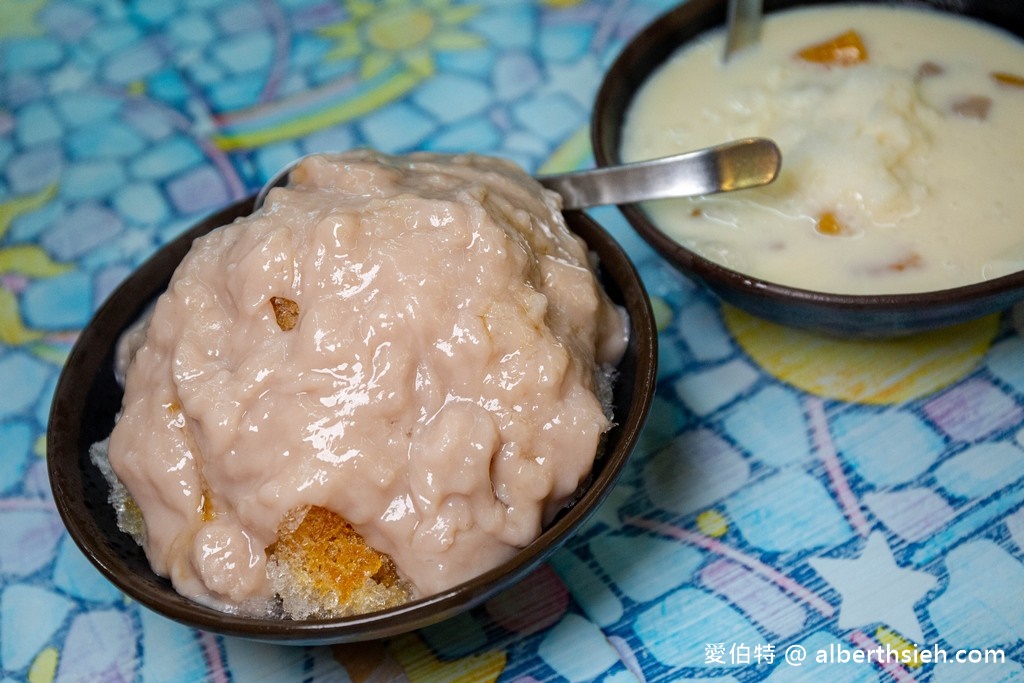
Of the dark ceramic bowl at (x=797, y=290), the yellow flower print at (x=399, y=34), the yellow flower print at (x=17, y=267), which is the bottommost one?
the yellow flower print at (x=17, y=267)

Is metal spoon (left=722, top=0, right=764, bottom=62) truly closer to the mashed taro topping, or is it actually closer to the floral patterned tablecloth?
the floral patterned tablecloth

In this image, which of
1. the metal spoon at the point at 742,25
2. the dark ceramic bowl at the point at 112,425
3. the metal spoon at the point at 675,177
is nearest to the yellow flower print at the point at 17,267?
the dark ceramic bowl at the point at 112,425

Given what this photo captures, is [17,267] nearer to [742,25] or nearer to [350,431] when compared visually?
[350,431]

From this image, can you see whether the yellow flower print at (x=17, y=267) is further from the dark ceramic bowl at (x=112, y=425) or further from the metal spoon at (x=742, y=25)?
the metal spoon at (x=742, y=25)

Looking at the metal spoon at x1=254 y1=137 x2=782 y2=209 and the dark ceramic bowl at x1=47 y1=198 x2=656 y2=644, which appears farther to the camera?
the metal spoon at x1=254 y1=137 x2=782 y2=209

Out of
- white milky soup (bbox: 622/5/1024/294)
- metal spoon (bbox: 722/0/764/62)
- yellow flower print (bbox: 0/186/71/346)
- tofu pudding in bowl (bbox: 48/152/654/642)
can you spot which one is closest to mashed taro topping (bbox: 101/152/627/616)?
tofu pudding in bowl (bbox: 48/152/654/642)

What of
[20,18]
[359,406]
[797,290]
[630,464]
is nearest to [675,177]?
[797,290]
